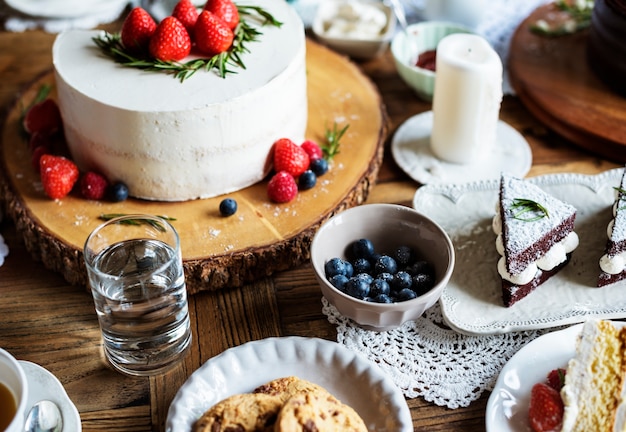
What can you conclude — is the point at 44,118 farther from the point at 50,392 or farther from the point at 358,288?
the point at 358,288

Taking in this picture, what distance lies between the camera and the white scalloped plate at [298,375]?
1479 mm

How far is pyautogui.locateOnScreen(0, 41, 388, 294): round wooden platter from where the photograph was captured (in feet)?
6.00

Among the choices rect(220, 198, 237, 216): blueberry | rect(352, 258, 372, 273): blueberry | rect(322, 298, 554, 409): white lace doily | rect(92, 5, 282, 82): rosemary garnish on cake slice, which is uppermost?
rect(92, 5, 282, 82): rosemary garnish on cake slice

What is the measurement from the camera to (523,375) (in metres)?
1.56

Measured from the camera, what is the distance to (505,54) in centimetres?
264

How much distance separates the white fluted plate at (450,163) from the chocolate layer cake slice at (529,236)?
11.7 inches

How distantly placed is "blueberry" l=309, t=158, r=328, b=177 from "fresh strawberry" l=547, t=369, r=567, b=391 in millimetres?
799

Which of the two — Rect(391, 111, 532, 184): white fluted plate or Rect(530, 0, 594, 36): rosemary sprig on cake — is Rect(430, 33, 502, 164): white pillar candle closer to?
Rect(391, 111, 532, 184): white fluted plate

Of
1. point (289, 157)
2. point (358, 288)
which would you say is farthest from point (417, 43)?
point (358, 288)

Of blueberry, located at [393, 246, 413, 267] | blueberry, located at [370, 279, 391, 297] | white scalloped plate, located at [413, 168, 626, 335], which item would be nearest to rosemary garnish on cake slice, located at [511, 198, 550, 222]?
white scalloped plate, located at [413, 168, 626, 335]

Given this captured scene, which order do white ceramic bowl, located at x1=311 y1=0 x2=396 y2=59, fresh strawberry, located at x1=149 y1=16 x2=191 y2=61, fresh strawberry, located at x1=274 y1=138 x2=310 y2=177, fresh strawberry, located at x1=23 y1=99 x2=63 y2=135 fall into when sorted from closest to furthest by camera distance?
1. fresh strawberry, located at x1=149 y1=16 x2=191 y2=61
2. fresh strawberry, located at x1=274 y1=138 x2=310 y2=177
3. fresh strawberry, located at x1=23 y1=99 x2=63 y2=135
4. white ceramic bowl, located at x1=311 y1=0 x2=396 y2=59

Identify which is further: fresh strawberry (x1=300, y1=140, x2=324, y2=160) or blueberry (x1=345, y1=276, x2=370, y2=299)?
fresh strawberry (x1=300, y1=140, x2=324, y2=160)

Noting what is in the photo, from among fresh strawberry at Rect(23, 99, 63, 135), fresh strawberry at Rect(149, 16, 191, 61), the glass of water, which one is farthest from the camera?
fresh strawberry at Rect(23, 99, 63, 135)

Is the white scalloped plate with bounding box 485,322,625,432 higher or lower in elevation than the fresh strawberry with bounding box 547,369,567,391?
lower
